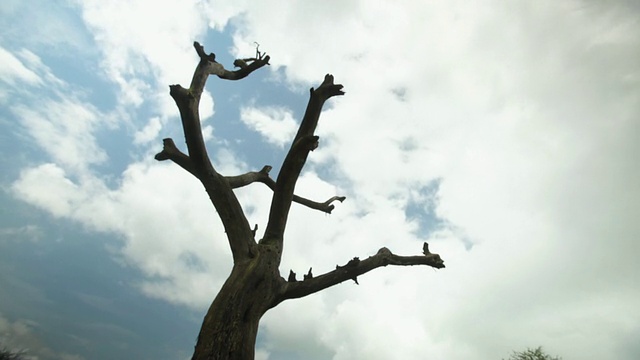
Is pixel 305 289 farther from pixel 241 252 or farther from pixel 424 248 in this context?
pixel 424 248

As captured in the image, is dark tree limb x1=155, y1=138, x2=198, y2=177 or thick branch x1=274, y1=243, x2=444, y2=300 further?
thick branch x1=274, y1=243, x2=444, y2=300

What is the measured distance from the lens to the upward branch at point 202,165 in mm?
4664

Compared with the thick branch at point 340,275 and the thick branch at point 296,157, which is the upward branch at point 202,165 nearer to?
the thick branch at point 296,157

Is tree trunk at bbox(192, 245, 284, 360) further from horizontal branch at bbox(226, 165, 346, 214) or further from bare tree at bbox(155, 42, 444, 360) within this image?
horizontal branch at bbox(226, 165, 346, 214)

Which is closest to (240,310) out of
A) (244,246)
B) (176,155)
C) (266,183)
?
(244,246)

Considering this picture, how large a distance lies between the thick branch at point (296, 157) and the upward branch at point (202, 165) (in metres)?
0.47

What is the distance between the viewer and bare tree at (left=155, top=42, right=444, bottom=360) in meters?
3.73

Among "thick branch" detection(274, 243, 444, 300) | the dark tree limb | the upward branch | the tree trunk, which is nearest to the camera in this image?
the tree trunk

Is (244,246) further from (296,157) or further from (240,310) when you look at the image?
(296,157)

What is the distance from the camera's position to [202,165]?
4.88 metres

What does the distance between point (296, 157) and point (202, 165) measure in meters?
1.40

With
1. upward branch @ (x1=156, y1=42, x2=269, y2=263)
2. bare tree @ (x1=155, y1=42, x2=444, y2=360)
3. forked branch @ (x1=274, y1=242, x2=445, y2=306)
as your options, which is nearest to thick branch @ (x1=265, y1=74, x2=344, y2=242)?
bare tree @ (x1=155, y1=42, x2=444, y2=360)

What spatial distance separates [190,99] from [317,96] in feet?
6.02

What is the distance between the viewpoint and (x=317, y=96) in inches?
195
